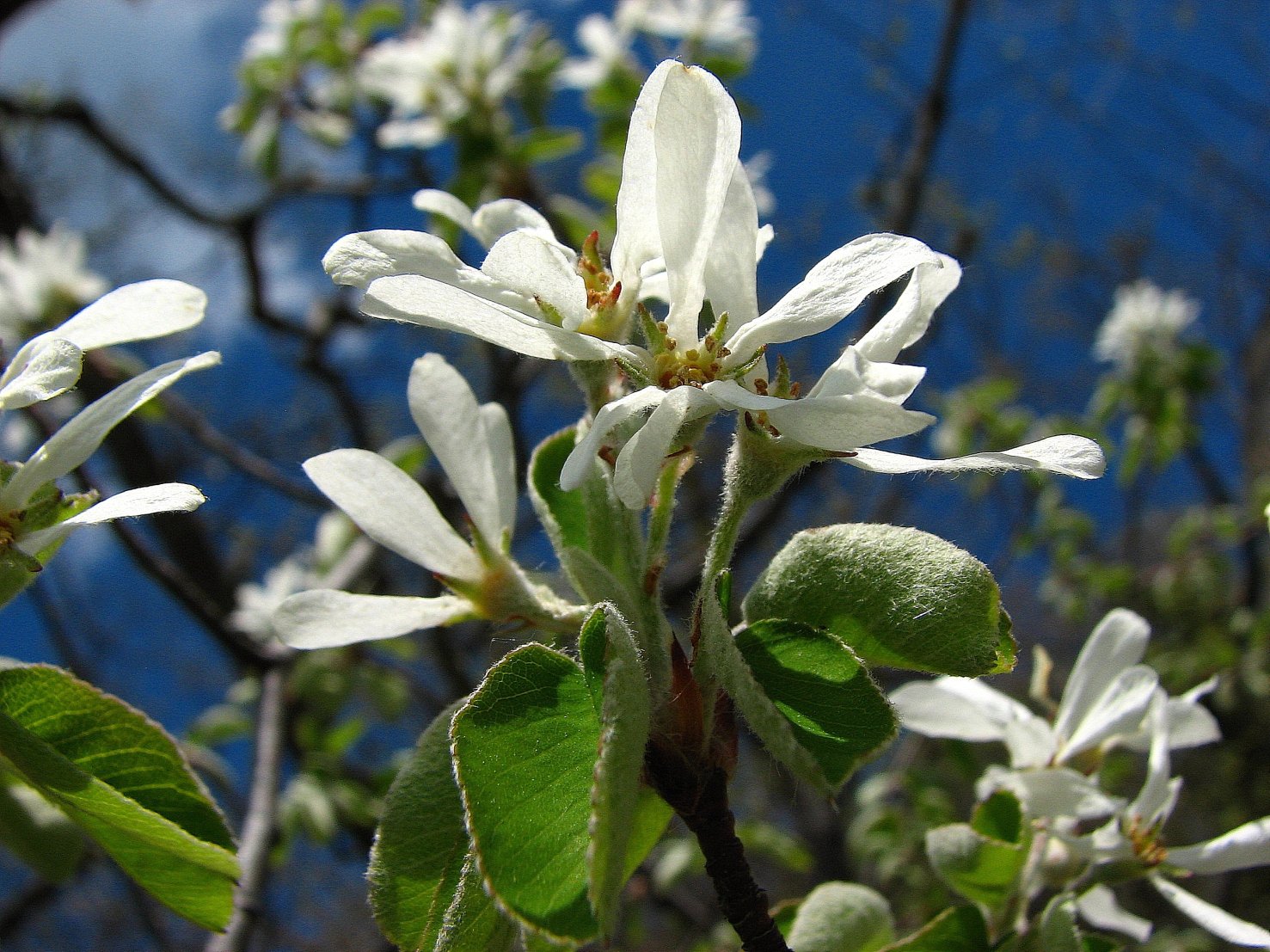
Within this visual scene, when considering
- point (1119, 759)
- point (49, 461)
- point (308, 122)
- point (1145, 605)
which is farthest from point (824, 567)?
point (1145, 605)

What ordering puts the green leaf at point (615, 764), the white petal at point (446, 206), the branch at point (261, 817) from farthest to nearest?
the branch at point (261, 817)
the white petal at point (446, 206)
the green leaf at point (615, 764)

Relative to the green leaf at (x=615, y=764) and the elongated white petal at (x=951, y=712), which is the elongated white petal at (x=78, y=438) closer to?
the green leaf at (x=615, y=764)

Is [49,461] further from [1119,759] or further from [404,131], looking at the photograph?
[1119,759]

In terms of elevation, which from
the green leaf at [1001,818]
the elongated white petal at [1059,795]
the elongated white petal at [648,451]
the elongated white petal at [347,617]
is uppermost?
the elongated white petal at [648,451]

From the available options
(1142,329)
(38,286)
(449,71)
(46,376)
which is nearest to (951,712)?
(46,376)

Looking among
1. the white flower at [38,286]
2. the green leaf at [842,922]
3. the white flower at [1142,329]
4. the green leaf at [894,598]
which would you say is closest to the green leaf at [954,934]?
the green leaf at [842,922]

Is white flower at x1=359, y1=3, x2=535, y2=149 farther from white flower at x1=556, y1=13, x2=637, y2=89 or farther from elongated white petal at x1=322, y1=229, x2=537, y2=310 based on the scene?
elongated white petal at x1=322, y1=229, x2=537, y2=310

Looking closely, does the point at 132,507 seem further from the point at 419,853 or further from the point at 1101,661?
the point at 1101,661
